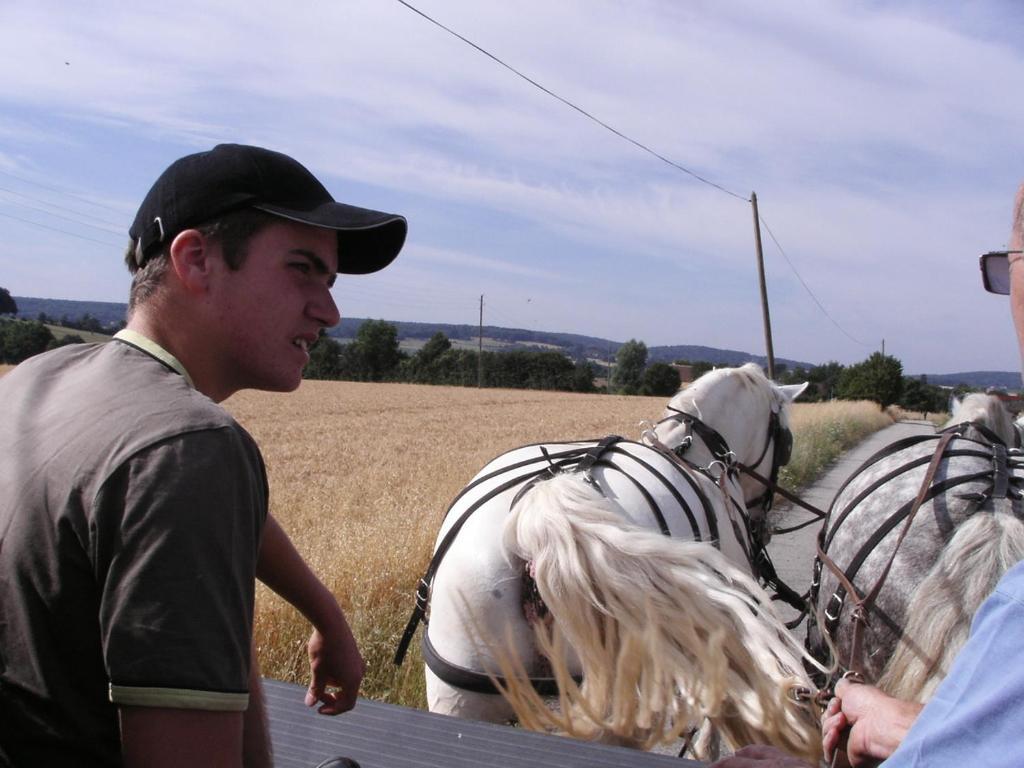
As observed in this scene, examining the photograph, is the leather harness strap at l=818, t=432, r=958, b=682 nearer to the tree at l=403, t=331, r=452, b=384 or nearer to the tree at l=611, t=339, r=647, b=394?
the tree at l=611, t=339, r=647, b=394

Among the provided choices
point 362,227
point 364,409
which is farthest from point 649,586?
point 364,409

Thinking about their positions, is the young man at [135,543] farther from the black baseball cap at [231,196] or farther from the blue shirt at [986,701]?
the blue shirt at [986,701]

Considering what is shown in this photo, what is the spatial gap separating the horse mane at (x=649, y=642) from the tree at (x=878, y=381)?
134 ft

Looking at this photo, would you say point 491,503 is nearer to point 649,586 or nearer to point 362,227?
point 649,586

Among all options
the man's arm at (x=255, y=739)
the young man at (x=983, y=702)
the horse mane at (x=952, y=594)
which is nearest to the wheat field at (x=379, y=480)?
the horse mane at (x=952, y=594)

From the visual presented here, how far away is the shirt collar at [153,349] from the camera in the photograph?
49.2 inches

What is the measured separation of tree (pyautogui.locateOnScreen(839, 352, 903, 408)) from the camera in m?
39.7

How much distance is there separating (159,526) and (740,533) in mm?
3219

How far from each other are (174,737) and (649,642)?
5.75ft

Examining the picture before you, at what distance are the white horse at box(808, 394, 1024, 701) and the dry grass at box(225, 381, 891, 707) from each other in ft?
6.61

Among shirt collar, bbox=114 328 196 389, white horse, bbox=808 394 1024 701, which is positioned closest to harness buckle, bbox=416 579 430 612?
white horse, bbox=808 394 1024 701

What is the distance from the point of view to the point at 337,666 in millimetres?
1839

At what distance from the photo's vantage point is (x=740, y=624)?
Result: 253 centimetres

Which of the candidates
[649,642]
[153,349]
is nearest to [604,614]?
[649,642]
